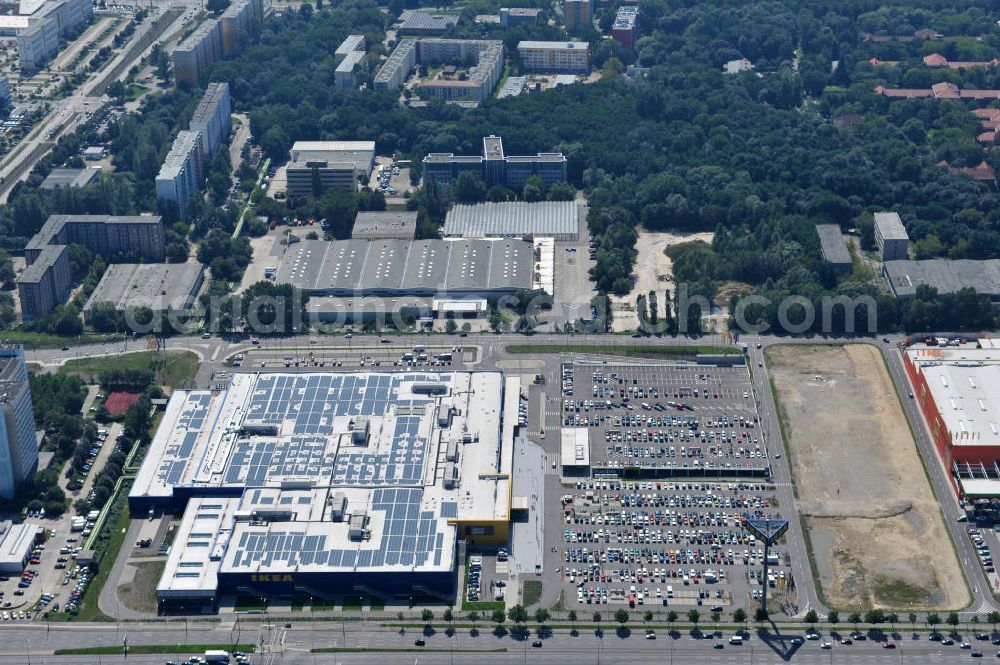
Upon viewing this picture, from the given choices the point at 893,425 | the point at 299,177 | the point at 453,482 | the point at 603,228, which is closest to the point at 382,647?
the point at 453,482

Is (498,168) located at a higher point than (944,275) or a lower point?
lower

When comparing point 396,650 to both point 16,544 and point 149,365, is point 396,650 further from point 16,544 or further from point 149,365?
point 149,365

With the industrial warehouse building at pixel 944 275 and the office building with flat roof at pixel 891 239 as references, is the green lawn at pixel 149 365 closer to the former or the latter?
the industrial warehouse building at pixel 944 275

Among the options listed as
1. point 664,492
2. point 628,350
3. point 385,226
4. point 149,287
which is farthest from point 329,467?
point 385,226

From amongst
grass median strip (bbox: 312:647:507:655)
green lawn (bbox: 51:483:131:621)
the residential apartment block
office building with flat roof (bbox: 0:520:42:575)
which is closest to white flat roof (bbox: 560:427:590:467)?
grass median strip (bbox: 312:647:507:655)

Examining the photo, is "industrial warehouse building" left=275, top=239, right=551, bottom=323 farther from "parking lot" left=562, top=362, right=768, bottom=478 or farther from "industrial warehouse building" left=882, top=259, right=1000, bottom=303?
"industrial warehouse building" left=882, top=259, right=1000, bottom=303

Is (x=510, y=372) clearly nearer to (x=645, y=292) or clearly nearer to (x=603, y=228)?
(x=645, y=292)
